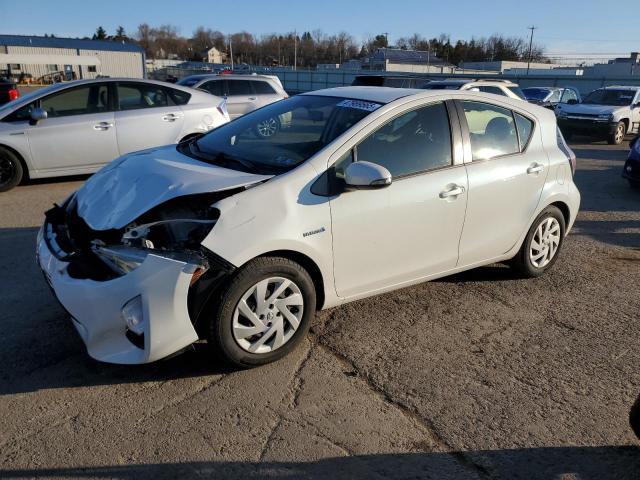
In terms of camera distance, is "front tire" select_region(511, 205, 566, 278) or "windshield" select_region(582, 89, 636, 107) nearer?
"front tire" select_region(511, 205, 566, 278)

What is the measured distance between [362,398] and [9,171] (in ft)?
21.7

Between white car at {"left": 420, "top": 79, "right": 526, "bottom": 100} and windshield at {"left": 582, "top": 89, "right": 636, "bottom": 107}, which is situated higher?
white car at {"left": 420, "top": 79, "right": 526, "bottom": 100}

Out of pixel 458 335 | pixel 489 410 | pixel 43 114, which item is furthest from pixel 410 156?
pixel 43 114

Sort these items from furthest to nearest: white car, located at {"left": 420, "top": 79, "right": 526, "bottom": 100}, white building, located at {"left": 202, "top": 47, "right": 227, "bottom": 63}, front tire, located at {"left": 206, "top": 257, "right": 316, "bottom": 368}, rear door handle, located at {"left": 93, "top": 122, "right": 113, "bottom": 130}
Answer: white building, located at {"left": 202, "top": 47, "right": 227, "bottom": 63}
white car, located at {"left": 420, "top": 79, "right": 526, "bottom": 100}
rear door handle, located at {"left": 93, "top": 122, "right": 113, "bottom": 130}
front tire, located at {"left": 206, "top": 257, "right": 316, "bottom": 368}

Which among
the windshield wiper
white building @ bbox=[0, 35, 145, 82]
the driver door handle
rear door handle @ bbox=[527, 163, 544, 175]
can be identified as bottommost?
rear door handle @ bbox=[527, 163, 544, 175]

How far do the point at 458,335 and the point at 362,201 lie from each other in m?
1.24

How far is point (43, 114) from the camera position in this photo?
7.34 metres

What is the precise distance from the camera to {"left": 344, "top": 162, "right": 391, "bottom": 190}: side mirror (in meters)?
3.32

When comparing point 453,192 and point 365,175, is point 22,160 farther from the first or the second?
point 453,192

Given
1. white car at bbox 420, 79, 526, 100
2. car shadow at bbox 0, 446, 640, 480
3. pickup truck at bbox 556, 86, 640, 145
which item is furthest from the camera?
pickup truck at bbox 556, 86, 640, 145

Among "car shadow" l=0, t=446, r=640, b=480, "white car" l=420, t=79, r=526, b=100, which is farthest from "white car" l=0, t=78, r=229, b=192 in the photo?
"white car" l=420, t=79, r=526, b=100

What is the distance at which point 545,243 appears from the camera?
4867mm

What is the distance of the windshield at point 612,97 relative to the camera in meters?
16.5

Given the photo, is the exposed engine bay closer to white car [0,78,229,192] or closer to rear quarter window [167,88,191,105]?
white car [0,78,229,192]
